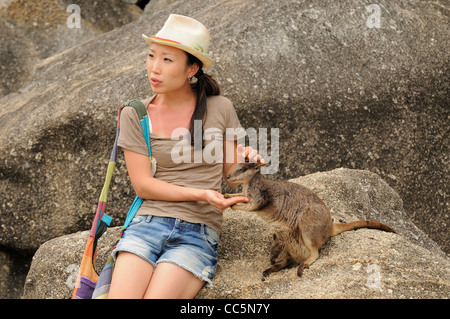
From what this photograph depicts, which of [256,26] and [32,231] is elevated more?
[256,26]

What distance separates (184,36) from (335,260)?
1403 mm

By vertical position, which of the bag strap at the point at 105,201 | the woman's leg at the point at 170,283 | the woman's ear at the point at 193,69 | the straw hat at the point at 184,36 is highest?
the straw hat at the point at 184,36

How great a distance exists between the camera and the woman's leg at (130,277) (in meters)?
2.93

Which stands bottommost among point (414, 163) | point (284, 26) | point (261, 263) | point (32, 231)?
point (32, 231)

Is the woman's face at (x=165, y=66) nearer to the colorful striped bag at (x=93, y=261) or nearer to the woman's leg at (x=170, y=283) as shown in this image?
the colorful striped bag at (x=93, y=261)

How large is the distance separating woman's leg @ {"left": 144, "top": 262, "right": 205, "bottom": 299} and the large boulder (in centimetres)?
15

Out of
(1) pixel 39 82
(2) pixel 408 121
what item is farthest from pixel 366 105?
(1) pixel 39 82

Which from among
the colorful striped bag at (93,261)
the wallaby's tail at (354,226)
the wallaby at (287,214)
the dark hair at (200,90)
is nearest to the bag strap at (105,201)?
the colorful striped bag at (93,261)

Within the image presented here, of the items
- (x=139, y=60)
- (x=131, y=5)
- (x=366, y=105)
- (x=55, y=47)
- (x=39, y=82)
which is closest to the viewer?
(x=366, y=105)

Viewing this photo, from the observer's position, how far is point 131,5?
8555mm

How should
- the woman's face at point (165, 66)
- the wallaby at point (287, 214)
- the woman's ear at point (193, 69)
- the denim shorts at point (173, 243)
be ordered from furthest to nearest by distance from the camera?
the woman's ear at point (193, 69)
the woman's face at point (165, 66)
the wallaby at point (287, 214)
the denim shorts at point (173, 243)

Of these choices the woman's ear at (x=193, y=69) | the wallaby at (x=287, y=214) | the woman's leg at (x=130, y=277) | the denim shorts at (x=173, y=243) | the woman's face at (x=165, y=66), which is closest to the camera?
the woman's leg at (x=130, y=277)

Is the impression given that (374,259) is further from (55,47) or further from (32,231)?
(55,47)

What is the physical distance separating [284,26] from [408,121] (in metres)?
1.22
